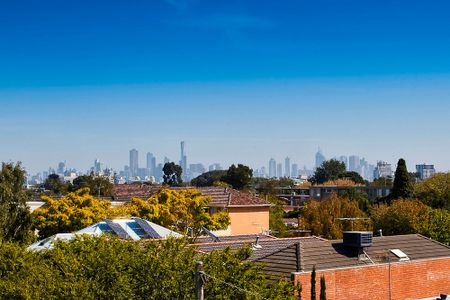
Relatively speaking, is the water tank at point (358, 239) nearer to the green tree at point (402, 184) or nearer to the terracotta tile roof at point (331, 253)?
the terracotta tile roof at point (331, 253)

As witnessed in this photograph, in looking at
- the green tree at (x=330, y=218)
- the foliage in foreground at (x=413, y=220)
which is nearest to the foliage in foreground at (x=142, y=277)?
the foliage in foreground at (x=413, y=220)

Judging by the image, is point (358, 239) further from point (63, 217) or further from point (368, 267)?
point (63, 217)

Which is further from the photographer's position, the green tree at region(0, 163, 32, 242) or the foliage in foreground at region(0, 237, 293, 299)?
the green tree at region(0, 163, 32, 242)

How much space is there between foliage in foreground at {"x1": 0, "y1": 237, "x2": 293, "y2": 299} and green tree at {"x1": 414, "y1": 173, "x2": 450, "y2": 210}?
150ft

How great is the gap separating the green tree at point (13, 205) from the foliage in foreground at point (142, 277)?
14760mm

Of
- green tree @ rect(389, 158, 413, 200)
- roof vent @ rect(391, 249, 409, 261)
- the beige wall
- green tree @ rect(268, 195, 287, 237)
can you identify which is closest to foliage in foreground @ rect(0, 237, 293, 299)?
roof vent @ rect(391, 249, 409, 261)

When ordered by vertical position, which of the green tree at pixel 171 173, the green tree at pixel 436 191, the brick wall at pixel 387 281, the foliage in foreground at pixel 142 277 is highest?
the green tree at pixel 171 173

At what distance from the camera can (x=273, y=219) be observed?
216ft

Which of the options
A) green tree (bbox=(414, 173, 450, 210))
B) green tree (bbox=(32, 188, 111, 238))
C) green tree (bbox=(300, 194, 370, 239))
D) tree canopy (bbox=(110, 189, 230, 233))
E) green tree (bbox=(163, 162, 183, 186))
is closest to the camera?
green tree (bbox=(32, 188, 111, 238))

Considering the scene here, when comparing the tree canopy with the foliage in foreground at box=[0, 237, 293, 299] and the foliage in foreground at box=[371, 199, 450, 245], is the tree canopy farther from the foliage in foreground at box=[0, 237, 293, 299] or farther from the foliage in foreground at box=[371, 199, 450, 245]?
the foliage in foreground at box=[0, 237, 293, 299]

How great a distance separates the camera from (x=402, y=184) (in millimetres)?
65438

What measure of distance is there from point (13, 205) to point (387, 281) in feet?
64.3

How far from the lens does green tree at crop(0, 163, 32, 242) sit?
112 feet

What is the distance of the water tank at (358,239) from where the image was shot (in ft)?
93.3
